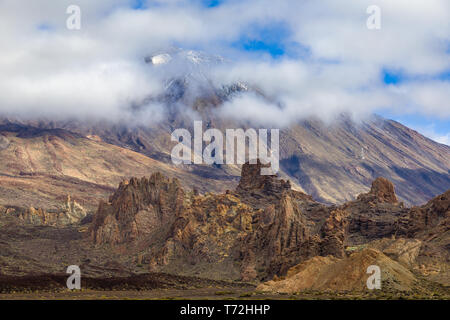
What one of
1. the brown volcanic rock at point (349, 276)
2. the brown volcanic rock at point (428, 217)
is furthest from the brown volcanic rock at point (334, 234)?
the brown volcanic rock at point (349, 276)

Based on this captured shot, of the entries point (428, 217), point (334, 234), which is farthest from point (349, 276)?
point (428, 217)

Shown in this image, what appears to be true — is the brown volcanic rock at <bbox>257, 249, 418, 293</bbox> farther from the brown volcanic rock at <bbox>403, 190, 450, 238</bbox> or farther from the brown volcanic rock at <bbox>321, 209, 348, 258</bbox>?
the brown volcanic rock at <bbox>403, 190, 450, 238</bbox>

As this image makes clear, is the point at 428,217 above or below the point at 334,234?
above

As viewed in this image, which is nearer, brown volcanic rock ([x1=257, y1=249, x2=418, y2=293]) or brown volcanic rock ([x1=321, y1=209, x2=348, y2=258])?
brown volcanic rock ([x1=257, y1=249, x2=418, y2=293])

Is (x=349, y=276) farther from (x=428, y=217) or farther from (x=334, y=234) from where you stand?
(x=428, y=217)

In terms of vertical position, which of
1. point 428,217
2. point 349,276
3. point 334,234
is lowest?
point 349,276

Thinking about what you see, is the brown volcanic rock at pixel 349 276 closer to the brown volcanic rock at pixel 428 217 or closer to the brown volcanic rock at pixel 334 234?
the brown volcanic rock at pixel 334 234

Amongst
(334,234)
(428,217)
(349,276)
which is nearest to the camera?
(349,276)

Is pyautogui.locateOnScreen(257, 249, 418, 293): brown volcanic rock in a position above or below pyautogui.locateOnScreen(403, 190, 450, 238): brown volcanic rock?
below

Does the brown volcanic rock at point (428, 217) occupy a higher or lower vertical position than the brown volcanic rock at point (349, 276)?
higher

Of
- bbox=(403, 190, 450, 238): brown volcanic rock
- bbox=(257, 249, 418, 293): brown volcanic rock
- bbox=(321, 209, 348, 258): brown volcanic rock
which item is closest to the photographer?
bbox=(257, 249, 418, 293): brown volcanic rock

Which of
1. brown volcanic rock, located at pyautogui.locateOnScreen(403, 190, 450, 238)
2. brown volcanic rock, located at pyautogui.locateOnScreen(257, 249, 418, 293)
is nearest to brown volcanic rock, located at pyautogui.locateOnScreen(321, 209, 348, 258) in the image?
brown volcanic rock, located at pyautogui.locateOnScreen(403, 190, 450, 238)

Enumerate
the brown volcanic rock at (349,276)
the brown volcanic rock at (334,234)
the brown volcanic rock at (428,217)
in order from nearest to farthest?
the brown volcanic rock at (349,276) → the brown volcanic rock at (334,234) → the brown volcanic rock at (428,217)
